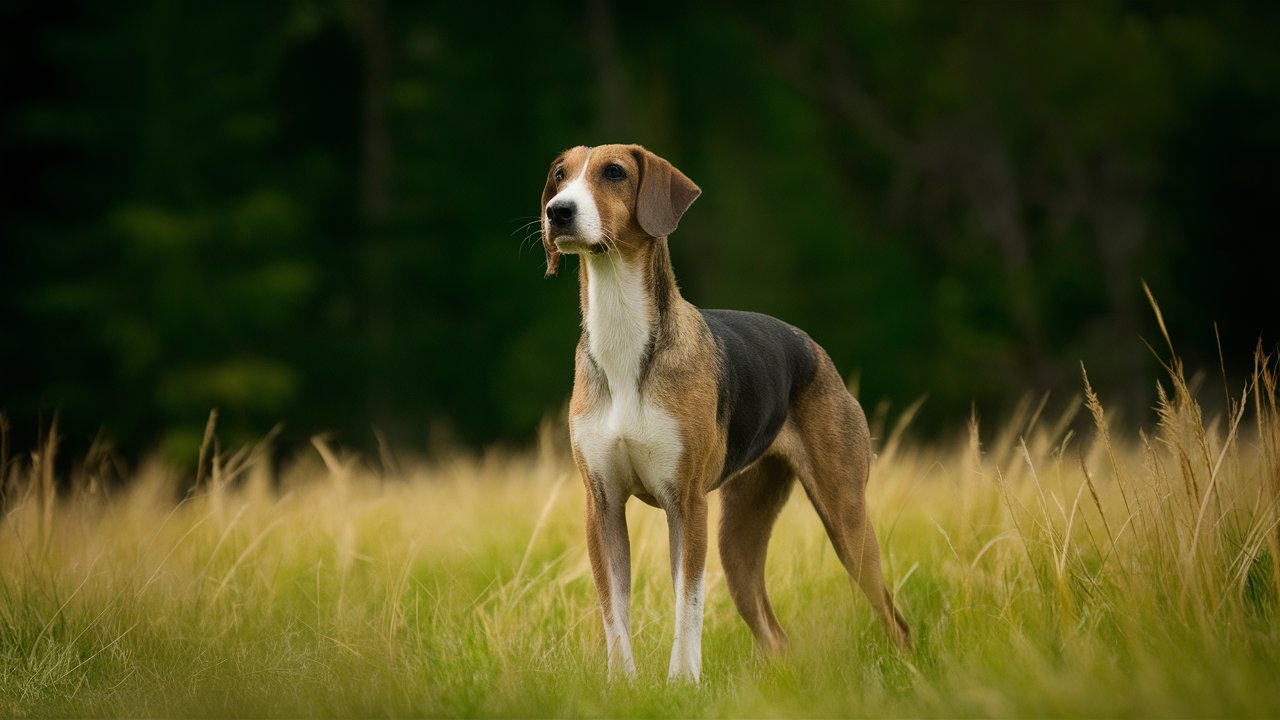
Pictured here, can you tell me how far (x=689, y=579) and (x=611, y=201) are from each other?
1.51m

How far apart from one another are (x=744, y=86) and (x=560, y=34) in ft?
12.0

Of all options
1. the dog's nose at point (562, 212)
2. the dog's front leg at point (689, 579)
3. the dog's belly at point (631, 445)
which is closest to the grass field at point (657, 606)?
the dog's front leg at point (689, 579)

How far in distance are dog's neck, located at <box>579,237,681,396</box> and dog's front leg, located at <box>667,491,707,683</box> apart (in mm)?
525

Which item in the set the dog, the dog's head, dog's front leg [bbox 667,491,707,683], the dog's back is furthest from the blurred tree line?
dog's front leg [bbox 667,491,707,683]

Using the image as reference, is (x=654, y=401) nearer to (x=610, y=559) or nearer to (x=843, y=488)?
(x=610, y=559)

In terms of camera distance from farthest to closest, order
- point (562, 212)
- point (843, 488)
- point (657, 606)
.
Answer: point (657, 606) < point (843, 488) < point (562, 212)

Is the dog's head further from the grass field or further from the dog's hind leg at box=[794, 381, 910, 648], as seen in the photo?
the grass field

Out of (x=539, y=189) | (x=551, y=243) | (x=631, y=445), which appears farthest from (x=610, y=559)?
(x=539, y=189)

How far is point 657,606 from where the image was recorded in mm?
6535

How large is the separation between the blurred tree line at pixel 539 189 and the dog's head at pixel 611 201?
48.6ft

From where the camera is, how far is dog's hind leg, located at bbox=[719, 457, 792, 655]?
6.14m

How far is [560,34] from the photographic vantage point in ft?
86.6

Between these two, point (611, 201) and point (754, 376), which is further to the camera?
point (754, 376)

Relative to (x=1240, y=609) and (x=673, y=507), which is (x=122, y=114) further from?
(x=1240, y=609)
